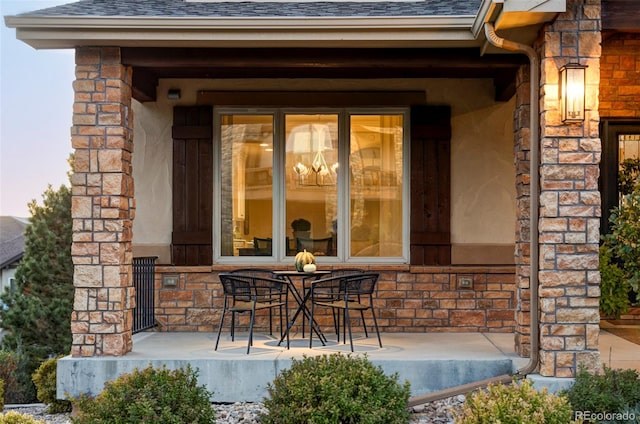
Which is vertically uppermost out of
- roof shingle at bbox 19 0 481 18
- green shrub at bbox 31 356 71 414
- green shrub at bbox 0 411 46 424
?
roof shingle at bbox 19 0 481 18

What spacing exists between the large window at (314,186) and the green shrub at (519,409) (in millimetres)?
3476

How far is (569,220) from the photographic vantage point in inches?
196

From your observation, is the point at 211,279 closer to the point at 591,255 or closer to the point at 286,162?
the point at 286,162

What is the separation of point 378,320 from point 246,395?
2132mm

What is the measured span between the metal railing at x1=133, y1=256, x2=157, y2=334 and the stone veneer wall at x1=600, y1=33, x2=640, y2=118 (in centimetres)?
519

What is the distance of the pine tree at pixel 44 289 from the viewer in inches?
490

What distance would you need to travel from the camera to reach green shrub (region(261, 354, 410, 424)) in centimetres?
427

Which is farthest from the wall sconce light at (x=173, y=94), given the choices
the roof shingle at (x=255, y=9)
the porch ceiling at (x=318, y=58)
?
the porch ceiling at (x=318, y=58)

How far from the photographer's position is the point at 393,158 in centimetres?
743

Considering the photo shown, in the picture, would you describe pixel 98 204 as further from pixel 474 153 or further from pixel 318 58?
pixel 474 153

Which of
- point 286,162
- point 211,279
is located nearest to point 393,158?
point 286,162

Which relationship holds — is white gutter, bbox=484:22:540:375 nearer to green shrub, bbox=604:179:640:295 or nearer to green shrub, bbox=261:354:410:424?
green shrub, bbox=604:179:640:295

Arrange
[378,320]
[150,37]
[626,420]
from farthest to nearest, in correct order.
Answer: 1. [378,320]
2. [150,37]
3. [626,420]

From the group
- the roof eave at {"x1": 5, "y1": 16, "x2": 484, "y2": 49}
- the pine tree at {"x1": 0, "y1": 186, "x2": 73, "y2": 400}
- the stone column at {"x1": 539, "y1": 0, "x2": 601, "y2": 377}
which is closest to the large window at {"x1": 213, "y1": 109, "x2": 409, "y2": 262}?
the roof eave at {"x1": 5, "y1": 16, "x2": 484, "y2": 49}
